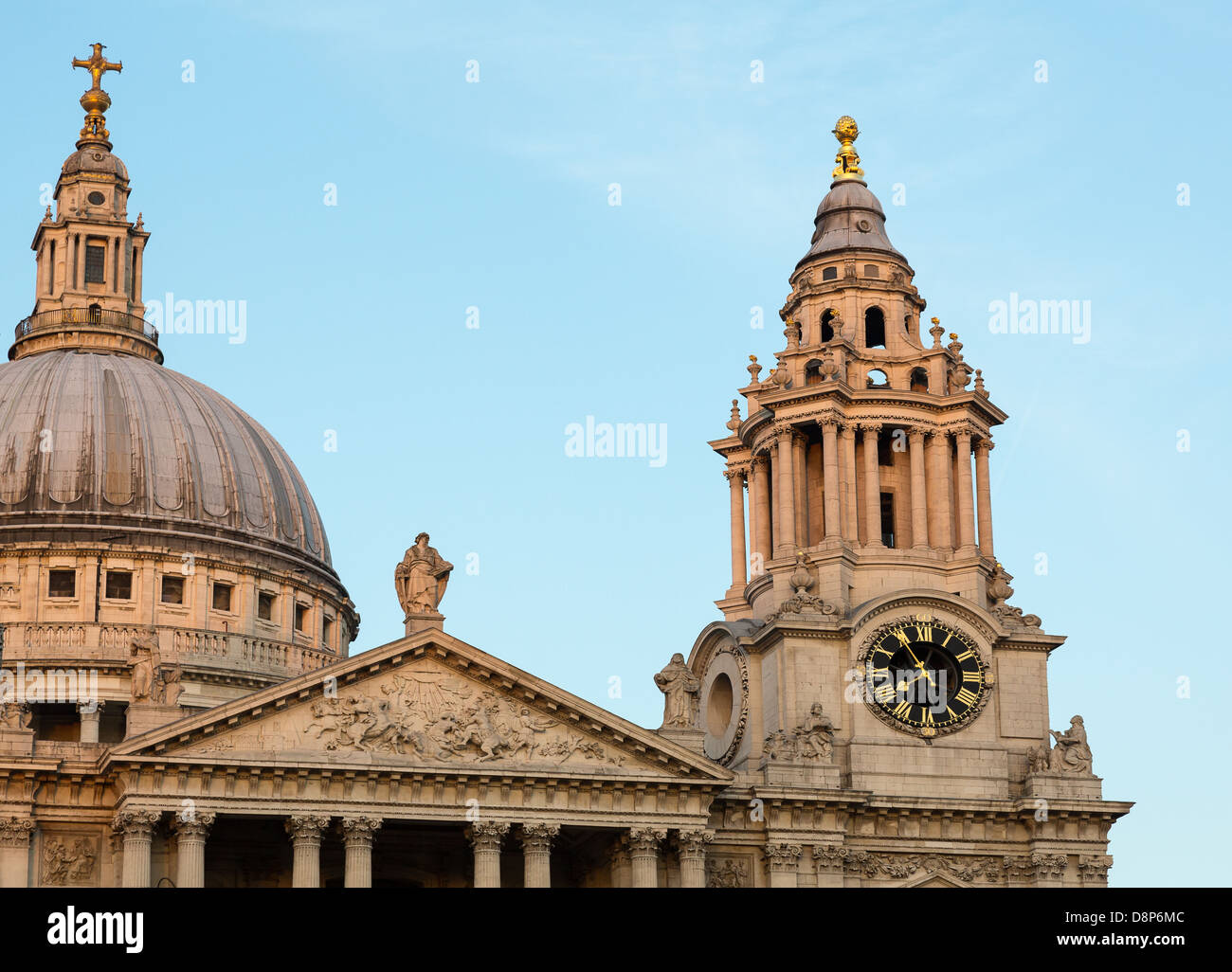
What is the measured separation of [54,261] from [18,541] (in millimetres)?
15963

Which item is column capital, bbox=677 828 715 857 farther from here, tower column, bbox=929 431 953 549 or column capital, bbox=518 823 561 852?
tower column, bbox=929 431 953 549

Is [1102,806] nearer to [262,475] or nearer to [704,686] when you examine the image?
[704,686]

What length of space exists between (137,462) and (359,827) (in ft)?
93.0

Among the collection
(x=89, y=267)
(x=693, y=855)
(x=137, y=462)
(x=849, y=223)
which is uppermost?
(x=89, y=267)

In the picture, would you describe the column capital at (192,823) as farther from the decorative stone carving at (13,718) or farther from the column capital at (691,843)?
the column capital at (691,843)

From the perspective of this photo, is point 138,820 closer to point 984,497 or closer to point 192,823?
point 192,823

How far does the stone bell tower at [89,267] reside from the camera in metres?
101

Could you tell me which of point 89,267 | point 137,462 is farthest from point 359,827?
point 89,267

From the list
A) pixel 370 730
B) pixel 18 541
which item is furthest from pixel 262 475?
pixel 370 730

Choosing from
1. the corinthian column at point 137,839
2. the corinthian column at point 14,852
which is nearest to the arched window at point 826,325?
the corinthian column at point 137,839

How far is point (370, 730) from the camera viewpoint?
70.9 meters

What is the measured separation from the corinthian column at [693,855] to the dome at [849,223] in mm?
22688

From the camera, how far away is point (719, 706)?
83000mm

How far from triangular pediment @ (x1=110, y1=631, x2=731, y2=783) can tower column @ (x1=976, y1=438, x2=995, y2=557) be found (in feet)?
47.4
